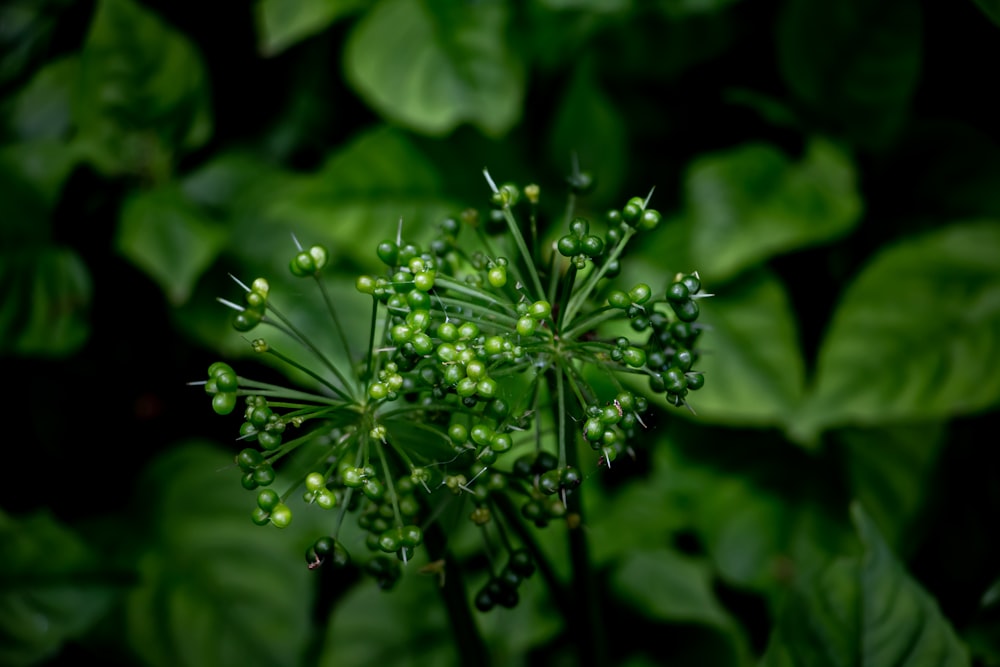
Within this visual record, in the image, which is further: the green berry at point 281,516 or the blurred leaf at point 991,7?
the blurred leaf at point 991,7

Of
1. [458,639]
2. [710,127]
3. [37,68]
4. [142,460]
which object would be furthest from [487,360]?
[37,68]

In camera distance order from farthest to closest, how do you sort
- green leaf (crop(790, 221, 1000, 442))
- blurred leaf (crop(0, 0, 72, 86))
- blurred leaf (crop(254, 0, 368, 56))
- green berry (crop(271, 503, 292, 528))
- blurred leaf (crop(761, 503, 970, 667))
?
blurred leaf (crop(0, 0, 72, 86)) → blurred leaf (crop(254, 0, 368, 56)) → green leaf (crop(790, 221, 1000, 442)) → blurred leaf (crop(761, 503, 970, 667)) → green berry (crop(271, 503, 292, 528))

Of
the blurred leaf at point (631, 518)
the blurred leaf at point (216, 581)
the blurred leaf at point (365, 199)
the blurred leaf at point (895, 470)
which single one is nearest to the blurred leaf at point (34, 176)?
the blurred leaf at point (365, 199)

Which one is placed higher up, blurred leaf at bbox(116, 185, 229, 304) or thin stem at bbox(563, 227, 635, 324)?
thin stem at bbox(563, 227, 635, 324)

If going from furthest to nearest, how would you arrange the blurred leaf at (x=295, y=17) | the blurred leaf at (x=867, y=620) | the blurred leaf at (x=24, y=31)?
the blurred leaf at (x=24, y=31)
the blurred leaf at (x=295, y=17)
the blurred leaf at (x=867, y=620)

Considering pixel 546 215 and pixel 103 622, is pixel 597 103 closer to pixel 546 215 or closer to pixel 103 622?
pixel 546 215

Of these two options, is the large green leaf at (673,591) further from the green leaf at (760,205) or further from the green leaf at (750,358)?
the green leaf at (760,205)

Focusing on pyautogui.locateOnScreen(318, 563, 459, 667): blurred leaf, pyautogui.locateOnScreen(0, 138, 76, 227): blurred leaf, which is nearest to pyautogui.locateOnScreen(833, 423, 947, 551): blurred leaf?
pyautogui.locateOnScreen(318, 563, 459, 667): blurred leaf

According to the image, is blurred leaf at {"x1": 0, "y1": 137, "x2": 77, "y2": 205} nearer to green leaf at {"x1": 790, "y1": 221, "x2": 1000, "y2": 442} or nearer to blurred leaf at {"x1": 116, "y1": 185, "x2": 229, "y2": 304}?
blurred leaf at {"x1": 116, "y1": 185, "x2": 229, "y2": 304}
